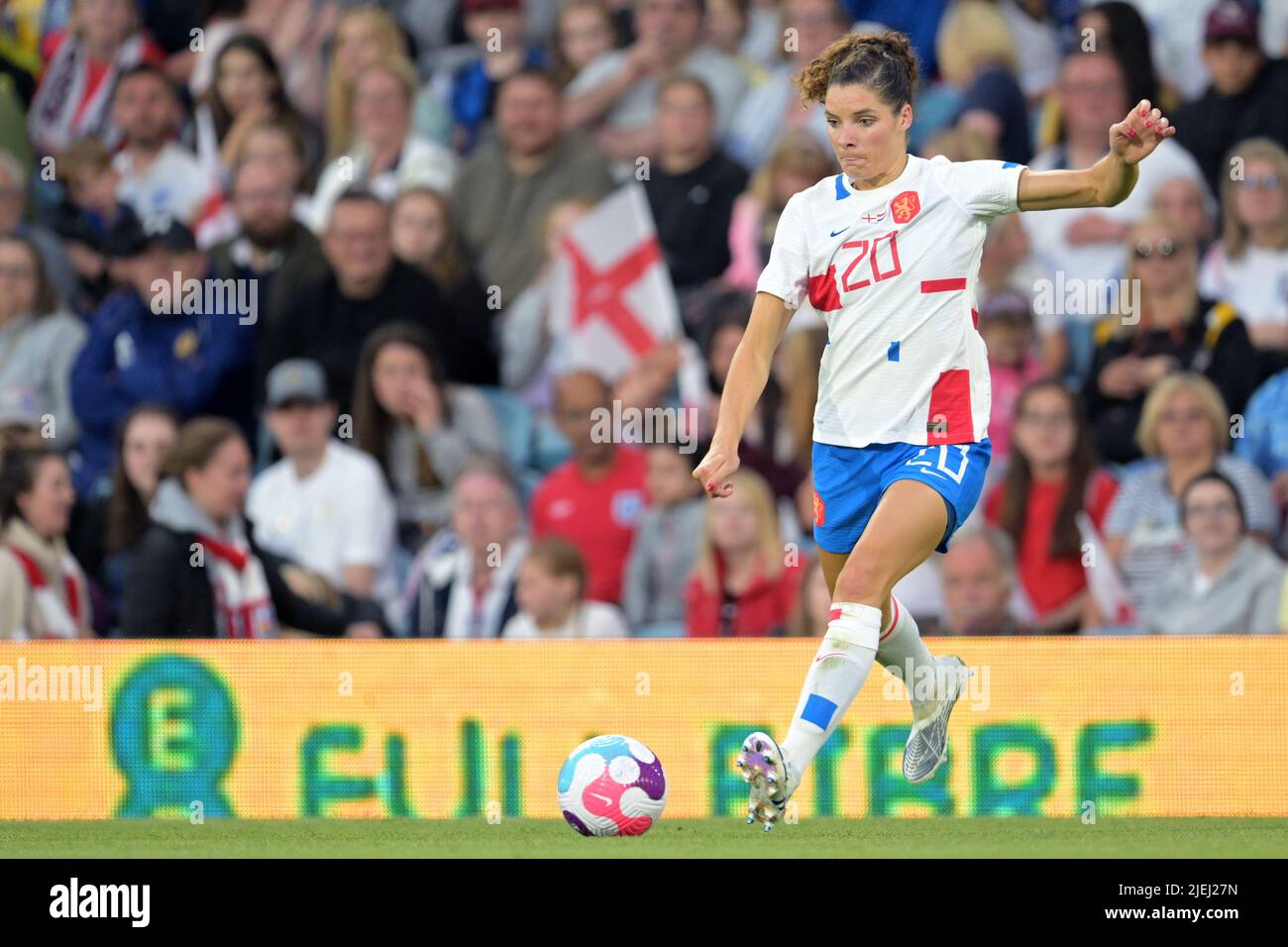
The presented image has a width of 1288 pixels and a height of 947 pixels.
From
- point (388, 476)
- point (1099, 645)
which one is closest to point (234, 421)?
point (388, 476)

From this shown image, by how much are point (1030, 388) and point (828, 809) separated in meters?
2.99

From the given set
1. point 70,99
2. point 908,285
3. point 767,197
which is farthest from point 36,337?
point 908,285

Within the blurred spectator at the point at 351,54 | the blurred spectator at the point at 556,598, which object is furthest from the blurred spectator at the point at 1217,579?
the blurred spectator at the point at 351,54

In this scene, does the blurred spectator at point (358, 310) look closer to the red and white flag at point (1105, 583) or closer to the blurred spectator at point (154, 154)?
the blurred spectator at point (154, 154)

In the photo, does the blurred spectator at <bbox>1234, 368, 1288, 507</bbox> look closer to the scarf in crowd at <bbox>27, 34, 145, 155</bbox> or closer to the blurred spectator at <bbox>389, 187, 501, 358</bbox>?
the blurred spectator at <bbox>389, 187, 501, 358</bbox>

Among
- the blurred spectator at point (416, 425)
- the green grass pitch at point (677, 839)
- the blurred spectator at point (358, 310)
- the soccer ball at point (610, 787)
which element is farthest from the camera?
the blurred spectator at point (358, 310)

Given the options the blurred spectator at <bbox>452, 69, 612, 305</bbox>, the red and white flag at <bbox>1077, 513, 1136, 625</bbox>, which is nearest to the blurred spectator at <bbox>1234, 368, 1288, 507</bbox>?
the red and white flag at <bbox>1077, 513, 1136, 625</bbox>

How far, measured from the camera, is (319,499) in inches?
453

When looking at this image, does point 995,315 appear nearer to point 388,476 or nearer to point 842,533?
point 388,476

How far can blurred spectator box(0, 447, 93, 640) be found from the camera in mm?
10766

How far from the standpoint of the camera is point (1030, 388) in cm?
1097

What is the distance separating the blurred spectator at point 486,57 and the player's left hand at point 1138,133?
22.3ft

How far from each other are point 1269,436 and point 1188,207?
1.38 metres

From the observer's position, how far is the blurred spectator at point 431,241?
39.3 ft
